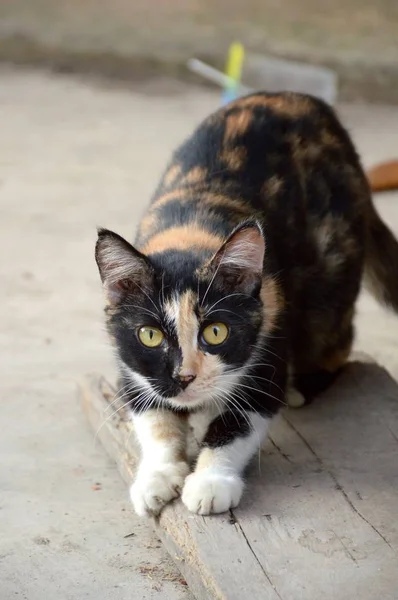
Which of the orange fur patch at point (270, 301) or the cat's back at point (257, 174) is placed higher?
the cat's back at point (257, 174)

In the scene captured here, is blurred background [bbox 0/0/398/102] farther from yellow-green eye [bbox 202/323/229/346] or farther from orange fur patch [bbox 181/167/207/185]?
yellow-green eye [bbox 202/323/229/346]

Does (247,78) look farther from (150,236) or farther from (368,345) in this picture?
(150,236)

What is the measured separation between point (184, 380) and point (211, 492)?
0.99 ft

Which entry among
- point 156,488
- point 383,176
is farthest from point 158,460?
point 383,176

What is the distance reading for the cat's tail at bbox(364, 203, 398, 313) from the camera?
3.07 metres

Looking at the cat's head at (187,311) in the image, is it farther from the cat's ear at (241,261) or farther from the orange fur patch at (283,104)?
the orange fur patch at (283,104)

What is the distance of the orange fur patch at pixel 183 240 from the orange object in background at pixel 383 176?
2.86 meters

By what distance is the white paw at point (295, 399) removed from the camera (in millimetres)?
2791

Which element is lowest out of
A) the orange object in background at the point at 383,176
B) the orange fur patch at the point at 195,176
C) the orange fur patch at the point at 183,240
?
the orange object in background at the point at 383,176

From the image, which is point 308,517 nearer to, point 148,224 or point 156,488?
point 156,488

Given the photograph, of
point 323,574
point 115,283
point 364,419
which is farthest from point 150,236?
point 323,574

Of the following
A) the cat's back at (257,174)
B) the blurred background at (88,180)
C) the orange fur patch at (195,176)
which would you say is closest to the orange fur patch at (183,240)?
the cat's back at (257,174)

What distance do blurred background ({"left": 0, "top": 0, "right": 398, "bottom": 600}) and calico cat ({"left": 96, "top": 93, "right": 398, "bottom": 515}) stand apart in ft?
0.99

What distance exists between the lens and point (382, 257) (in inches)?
122
